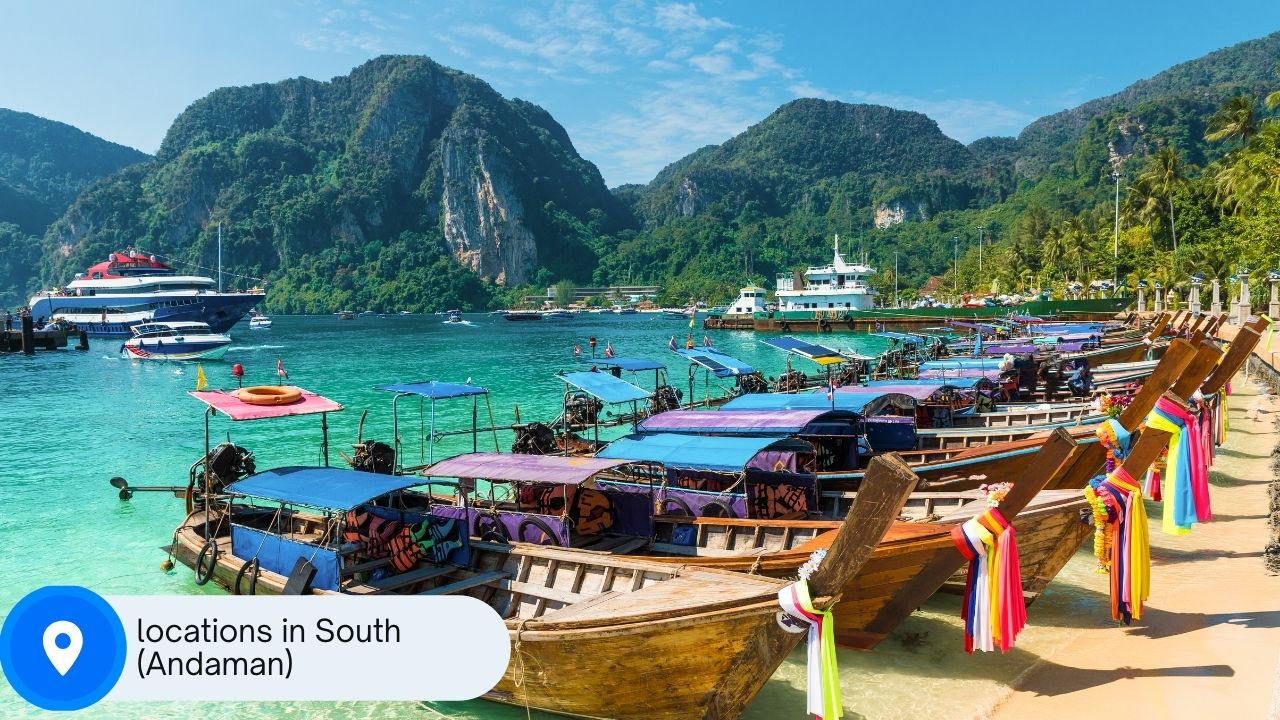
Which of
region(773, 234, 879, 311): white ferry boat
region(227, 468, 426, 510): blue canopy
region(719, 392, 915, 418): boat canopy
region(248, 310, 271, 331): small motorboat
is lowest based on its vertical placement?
region(248, 310, 271, 331): small motorboat

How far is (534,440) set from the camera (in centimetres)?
1602

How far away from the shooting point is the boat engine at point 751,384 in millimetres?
24625

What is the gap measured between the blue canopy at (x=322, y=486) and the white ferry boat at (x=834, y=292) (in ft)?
282

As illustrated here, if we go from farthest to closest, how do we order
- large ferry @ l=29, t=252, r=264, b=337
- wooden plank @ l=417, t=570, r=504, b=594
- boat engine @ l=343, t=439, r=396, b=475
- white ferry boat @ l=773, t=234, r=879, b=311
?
white ferry boat @ l=773, t=234, r=879, b=311, large ferry @ l=29, t=252, r=264, b=337, boat engine @ l=343, t=439, r=396, b=475, wooden plank @ l=417, t=570, r=504, b=594

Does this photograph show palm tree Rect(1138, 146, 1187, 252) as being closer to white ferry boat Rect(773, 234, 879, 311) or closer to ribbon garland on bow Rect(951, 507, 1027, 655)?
white ferry boat Rect(773, 234, 879, 311)

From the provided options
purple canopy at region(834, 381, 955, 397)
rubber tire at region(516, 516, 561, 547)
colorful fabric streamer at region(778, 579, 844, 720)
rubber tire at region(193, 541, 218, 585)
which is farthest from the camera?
purple canopy at region(834, 381, 955, 397)

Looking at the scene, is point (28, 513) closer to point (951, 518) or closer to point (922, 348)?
point (951, 518)

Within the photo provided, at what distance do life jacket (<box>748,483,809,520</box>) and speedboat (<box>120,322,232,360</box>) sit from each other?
201 ft

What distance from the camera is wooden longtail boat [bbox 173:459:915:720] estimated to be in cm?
582

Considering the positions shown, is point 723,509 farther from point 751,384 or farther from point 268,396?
point 751,384

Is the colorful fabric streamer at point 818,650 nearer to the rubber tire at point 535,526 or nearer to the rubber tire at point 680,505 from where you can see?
the rubber tire at point 535,526

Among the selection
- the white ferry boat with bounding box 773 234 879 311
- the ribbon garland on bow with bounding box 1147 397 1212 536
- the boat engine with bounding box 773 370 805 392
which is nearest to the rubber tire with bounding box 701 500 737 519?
the ribbon garland on bow with bounding box 1147 397 1212 536

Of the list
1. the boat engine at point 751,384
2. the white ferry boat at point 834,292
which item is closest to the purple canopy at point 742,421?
the boat engine at point 751,384

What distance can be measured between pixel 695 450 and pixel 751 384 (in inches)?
538
